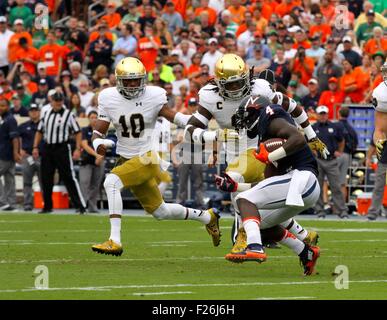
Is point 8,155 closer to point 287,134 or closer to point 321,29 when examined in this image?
point 321,29

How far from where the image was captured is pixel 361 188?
19.4 metres

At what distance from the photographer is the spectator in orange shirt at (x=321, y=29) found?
21447 mm

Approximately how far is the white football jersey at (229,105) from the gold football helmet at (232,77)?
0.12 m

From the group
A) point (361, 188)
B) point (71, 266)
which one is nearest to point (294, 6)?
point (361, 188)

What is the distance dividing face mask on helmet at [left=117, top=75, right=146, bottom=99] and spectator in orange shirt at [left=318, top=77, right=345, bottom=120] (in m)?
7.98

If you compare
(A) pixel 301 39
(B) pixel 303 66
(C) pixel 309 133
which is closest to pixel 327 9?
(A) pixel 301 39

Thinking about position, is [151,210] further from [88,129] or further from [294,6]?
[294,6]

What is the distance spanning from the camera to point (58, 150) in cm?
1850

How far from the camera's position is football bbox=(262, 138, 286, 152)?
9.52 m

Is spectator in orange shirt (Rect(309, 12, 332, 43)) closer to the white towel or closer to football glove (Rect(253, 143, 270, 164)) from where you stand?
the white towel

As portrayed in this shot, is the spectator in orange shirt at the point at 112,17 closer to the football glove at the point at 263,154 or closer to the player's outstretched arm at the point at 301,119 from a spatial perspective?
the player's outstretched arm at the point at 301,119

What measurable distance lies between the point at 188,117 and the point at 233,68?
0.93 meters

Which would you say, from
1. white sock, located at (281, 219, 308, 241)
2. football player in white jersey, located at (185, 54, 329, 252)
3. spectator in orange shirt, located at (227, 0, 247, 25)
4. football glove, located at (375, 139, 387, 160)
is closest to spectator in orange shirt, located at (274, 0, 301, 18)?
spectator in orange shirt, located at (227, 0, 247, 25)

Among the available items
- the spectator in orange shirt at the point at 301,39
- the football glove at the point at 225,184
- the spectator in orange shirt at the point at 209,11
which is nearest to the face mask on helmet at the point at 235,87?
the football glove at the point at 225,184
